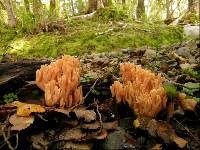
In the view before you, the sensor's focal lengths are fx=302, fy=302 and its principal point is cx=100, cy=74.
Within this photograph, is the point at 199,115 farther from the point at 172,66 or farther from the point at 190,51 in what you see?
the point at 190,51

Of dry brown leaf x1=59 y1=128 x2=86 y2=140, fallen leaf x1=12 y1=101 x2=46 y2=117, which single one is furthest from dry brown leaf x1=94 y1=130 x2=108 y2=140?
fallen leaf x1=12 y1=101 x2=46 y2=117

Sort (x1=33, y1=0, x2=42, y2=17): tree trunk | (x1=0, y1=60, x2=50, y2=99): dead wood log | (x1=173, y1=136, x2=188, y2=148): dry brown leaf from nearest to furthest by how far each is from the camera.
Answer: (x1=173, y1=136, x2=188, y2=148): dry brown leaf
(x1=0, y1=60, x2=50, y2=99): dead wood log
(x1=33, y1=0, x2=42, y2=17): tree trunk

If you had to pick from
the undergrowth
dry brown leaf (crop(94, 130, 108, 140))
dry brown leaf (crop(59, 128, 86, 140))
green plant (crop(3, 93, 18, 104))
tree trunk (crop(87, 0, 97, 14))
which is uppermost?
tree trunk (crop(87, 0, 97, 14))

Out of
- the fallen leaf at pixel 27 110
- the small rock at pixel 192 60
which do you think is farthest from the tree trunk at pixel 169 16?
the fallen leaf at pixel 27 110

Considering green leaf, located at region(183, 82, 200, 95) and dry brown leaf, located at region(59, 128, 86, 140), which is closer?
dry brown leaf, located at region(59, 128, 86, 140)

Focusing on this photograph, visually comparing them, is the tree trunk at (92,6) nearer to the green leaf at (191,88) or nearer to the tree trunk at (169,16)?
the tree trunk at (169,16)

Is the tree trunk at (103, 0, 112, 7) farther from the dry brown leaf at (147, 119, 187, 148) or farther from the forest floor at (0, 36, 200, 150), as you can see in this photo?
the dry brown leaf at (147, 119, 187, 148)
